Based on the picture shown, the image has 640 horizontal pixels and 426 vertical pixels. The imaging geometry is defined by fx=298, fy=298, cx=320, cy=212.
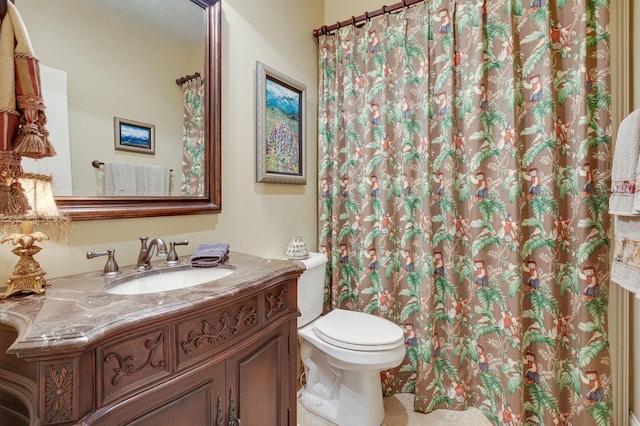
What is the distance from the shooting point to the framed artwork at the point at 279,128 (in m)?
1.66

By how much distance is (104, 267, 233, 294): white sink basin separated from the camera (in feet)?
3.19

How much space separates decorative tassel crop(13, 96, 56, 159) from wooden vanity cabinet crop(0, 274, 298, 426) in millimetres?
450

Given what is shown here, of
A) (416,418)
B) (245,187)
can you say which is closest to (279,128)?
(245,187)

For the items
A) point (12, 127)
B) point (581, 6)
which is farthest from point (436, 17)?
point (12, 127)

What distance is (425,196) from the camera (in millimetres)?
1690

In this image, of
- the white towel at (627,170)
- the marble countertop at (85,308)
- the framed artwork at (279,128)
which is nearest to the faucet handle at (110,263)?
the marble countertop at (85,308)

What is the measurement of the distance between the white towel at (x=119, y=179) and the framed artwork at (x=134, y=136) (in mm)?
72

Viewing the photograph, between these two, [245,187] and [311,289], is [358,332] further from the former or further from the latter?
[245,187]

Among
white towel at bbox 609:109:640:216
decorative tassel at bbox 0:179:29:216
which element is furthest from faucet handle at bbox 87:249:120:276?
white towel at bbox 609:109:640:216

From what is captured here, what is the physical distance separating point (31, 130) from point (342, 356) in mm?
1391

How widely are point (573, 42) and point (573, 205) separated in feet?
2.57

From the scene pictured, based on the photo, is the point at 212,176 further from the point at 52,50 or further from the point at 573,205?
the point at 573,205

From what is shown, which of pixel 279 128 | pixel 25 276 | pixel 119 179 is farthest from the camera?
pixel 279 128

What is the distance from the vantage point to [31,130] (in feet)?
2.42
